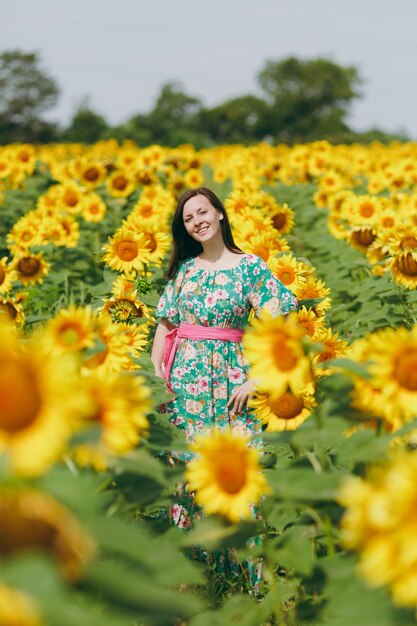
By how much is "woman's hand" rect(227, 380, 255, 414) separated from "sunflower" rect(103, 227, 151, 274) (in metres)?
1.47

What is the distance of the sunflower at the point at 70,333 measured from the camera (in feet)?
7.17

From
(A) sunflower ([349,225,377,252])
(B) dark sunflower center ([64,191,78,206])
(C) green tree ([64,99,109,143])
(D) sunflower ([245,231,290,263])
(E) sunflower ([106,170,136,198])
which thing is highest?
(C) green tree ([64,99,109,143])

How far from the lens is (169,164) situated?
28.0 feet

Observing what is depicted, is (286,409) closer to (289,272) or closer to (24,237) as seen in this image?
(289,272)

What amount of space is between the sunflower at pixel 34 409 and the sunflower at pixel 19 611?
0.27 meters

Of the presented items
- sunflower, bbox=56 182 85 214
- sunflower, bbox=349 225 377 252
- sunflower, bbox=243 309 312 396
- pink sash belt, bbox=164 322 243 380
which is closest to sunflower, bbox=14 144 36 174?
sunflower, bbox=56 182 85 214

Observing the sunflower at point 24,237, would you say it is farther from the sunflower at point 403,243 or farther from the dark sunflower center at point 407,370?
the dark sunflower center at point 407,370

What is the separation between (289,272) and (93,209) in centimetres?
337

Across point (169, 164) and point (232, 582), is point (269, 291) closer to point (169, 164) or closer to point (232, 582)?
point (232, 582)

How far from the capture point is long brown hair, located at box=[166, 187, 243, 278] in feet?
13.1

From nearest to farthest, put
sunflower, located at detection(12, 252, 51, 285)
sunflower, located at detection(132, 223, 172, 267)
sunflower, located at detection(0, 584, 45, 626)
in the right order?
sunflower, located at detection(0, 584, 45, 626), sunflower, located at detection(132, 223, 172, 267), sunflower, located at detection(12, 252, 51, 285)

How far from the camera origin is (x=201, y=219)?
3885mm

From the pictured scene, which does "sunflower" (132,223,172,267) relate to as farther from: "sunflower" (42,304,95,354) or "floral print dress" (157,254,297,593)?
"sunflower" (42,304,95,354)

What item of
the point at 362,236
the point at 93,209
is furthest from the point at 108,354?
the point at 93,209
